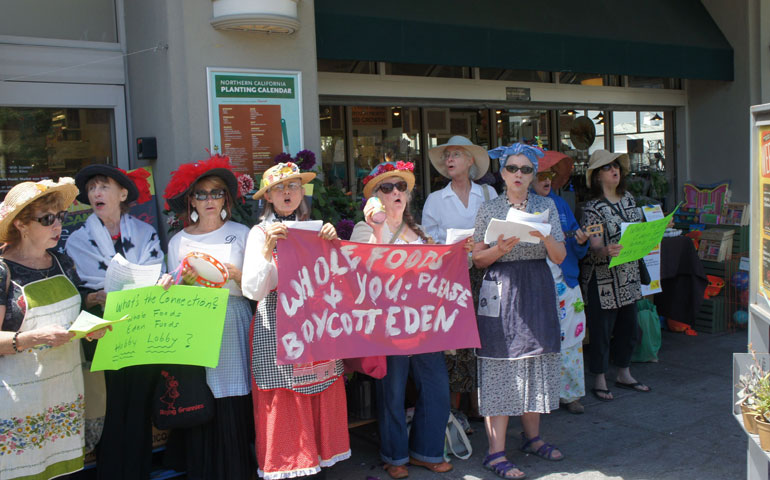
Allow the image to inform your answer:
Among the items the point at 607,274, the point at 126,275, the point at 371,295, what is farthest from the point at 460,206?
the point at 126,275

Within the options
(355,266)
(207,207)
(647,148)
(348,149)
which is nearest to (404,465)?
(355,266)

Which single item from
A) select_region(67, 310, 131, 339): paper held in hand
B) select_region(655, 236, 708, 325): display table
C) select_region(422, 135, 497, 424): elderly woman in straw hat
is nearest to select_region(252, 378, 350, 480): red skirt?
select_region(67, 310, 131, 339): paper held in hand

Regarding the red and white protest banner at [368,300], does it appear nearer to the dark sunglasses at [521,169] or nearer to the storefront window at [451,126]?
the dark sunglasses at [521,169]

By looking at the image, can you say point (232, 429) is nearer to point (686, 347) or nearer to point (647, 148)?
point (686, 347)

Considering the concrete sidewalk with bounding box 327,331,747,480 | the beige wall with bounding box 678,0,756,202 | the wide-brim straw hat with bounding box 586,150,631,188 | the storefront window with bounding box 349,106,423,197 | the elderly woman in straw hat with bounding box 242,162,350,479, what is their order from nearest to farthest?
1. the elderly woman in straw hat with bounding box 242,162,350,479
2. the concrete sidewalk with bounding box 327,331,747,480
3. the wide-brim straw hat with bounding box 586,150,631,188
4. the storefront window with bounding box 349,106,423,197
5. the beige wall with bounding box 678,0,756,202

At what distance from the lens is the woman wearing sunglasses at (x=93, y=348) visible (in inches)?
158

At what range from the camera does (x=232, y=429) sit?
420cm

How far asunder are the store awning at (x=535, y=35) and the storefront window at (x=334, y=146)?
126cm

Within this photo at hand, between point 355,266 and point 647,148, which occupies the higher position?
point 647,148

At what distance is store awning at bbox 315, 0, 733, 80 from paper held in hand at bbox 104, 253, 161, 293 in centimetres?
269

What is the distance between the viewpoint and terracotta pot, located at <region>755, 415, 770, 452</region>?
Answer: 10.4 feet

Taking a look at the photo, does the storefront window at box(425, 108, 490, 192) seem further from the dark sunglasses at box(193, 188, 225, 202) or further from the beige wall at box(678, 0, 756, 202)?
the dark sunglasses at box(193, 188, 225, 202)

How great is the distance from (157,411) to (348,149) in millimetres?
3986

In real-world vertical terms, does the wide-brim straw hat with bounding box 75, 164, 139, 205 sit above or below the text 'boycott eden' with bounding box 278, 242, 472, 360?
above
